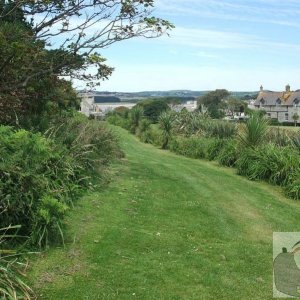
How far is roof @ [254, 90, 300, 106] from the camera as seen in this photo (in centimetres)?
9794

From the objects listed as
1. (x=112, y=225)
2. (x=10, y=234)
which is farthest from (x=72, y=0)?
(x=10, y=234)

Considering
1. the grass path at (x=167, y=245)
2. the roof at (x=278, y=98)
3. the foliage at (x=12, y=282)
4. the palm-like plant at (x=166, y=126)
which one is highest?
the roof at (x=278, y=98)

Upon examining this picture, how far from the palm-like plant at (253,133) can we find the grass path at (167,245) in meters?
5.13

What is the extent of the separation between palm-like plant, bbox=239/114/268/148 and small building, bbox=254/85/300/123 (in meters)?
79.1

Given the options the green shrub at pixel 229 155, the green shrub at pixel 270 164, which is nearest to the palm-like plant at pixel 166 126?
the green shrub at pixel 229 155

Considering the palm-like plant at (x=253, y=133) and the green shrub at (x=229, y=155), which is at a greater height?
the palm-like plant at (x=253, y=133)

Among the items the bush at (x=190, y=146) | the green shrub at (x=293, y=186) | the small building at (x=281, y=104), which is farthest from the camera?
the small building at (x=281, y=104)

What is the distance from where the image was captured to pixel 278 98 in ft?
329

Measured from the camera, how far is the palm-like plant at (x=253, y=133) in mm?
16922

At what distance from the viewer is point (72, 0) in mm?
13445

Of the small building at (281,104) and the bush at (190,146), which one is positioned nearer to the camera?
the bush at (190,146)

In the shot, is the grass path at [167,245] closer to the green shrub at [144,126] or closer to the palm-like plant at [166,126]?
the palm-like plant at [166,126]

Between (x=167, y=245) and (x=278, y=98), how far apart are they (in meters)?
97.7

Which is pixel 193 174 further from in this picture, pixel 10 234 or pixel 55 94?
pixel 10 234
